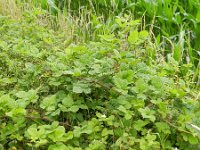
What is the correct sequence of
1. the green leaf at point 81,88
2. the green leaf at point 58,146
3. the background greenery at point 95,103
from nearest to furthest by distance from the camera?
the green leaf at point 58,146, the background greenery at point 95,103, the green leaf at point 81,88

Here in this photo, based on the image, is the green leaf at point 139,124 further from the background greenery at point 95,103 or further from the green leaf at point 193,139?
the green leaf at point 193,139

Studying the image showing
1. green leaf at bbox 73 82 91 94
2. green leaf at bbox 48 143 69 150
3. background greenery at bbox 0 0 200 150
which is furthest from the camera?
green leaf at bbox 73 82 91 94

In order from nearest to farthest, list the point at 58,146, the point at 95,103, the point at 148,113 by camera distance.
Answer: the point at 58,146
the point at 148,113
the point at 95,103

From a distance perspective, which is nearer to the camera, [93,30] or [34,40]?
[34,40]

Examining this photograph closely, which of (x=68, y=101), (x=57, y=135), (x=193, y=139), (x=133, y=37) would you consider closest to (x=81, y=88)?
(x=68, y=101)

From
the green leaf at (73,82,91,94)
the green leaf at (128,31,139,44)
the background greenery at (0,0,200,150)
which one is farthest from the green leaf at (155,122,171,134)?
the green leaf at (128,31,139,44)

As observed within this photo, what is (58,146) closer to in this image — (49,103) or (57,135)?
(57,135)

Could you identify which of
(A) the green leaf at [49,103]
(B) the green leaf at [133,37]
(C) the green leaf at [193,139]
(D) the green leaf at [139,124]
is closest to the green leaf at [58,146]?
(A) the green leaf at [49,103]

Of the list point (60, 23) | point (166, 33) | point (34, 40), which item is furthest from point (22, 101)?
point (166, 33)

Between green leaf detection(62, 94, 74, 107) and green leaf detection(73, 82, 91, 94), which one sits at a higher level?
green leaf detection(73, 82, 91, 94)

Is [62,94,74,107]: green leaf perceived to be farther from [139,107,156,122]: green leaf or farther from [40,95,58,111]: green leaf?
[139,107,156,122]: green leaf

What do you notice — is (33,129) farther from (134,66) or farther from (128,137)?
(134,66)

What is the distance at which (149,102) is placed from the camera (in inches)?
85.4

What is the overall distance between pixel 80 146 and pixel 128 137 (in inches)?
9.7
